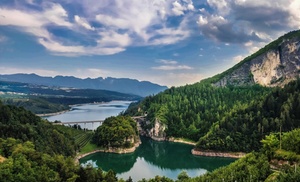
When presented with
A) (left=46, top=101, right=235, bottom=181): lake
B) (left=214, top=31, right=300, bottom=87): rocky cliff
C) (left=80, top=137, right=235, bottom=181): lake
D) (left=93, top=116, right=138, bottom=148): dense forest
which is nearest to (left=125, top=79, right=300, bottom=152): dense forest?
(left=80, top=137, right=235, bottom=181): lake

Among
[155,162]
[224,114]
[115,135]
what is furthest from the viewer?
[224,114]

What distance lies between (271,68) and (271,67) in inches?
17.1

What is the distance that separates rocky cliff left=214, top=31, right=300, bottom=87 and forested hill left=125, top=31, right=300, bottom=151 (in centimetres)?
66

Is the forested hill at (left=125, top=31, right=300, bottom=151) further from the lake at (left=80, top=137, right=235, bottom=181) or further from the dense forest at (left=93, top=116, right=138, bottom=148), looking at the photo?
the dense forest at (left=93, top=116, right=138, bottom=148)

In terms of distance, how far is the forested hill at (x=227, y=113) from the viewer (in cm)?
6266

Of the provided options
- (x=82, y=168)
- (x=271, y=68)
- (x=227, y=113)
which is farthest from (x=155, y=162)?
(x=271, y=68)

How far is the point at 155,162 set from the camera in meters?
62.0

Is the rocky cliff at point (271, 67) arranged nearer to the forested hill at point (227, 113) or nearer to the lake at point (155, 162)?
the forested hill at point (227, 113)

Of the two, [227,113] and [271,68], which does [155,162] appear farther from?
[271,68]

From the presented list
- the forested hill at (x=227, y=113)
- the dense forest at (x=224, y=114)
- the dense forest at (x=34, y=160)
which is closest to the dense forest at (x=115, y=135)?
the dense forest at (x=34, y=160)

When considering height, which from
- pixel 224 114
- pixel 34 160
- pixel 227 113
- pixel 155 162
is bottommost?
pixel 155 162

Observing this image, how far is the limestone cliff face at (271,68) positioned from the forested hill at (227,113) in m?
0.68

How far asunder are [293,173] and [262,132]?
3936 centimetres

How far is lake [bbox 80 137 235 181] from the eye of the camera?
53.0 meters
